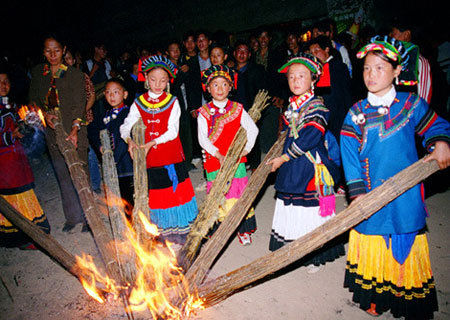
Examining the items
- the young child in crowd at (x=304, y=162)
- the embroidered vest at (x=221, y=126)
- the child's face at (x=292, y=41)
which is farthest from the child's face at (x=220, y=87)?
the child's face at (x=292, y=41)

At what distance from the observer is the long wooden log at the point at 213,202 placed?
246 cm

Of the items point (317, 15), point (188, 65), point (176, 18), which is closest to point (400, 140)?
point (188, 65)

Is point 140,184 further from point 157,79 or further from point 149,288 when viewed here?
point 157,79

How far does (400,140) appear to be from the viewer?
2.00 m

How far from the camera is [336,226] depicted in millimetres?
1891

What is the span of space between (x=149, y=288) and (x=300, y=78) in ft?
7.35

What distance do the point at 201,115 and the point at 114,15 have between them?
11165 millimetres

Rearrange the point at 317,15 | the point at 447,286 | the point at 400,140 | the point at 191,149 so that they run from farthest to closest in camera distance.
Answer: the point at 317,15 < the point at 191,149 < the point at 447,286 < the point at 400,140

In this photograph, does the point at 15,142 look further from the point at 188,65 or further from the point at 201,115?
the point at 188,65

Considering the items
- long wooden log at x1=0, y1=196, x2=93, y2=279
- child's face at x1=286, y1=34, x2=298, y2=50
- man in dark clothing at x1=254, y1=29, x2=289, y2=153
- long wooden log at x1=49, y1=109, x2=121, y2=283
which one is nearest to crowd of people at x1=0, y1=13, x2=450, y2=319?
man in dark clothing at x1=254, y1=29, x2=289, y2=153

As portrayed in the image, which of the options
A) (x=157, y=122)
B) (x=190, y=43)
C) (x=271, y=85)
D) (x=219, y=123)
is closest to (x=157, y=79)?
(x=157, y=122)

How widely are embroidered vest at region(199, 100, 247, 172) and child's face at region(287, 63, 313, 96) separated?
2.56 ft

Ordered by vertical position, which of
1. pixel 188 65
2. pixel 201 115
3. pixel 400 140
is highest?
pixel 188 65

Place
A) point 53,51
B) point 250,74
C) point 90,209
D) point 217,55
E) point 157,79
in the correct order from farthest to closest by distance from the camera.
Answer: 1. point 250,74
2. point 217,55
3. point 53,51
4. point 157,79
5. point 90,209
